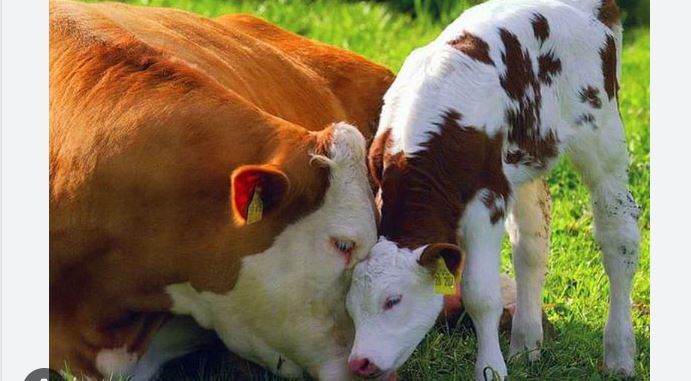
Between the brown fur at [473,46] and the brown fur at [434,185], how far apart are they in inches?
12.9

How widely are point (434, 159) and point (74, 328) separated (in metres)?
1.50

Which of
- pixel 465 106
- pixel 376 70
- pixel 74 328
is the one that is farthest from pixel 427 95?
pixel 376 70

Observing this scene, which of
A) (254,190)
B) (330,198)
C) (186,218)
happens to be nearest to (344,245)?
(330,198)

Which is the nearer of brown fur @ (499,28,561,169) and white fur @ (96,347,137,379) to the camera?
white fur @ (96,347,137,379)

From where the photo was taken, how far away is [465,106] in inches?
223

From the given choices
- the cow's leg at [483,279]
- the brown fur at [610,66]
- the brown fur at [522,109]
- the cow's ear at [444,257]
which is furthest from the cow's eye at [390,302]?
the brown fur at [610,66]

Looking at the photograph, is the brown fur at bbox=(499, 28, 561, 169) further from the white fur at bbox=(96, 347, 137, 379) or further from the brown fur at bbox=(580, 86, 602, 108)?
the white fur at bbox=(96, 347, 137, 379)

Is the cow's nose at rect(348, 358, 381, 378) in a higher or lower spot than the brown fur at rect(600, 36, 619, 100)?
lower

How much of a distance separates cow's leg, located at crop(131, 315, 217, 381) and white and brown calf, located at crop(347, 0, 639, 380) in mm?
856

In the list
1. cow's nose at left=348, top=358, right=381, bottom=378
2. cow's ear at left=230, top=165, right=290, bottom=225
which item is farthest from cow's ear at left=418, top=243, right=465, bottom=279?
cow's ear at left=230, top=165, right=290, bottom=225

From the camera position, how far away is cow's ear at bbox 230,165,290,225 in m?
5.20

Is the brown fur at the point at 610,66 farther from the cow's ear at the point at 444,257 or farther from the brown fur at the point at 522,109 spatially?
the cow's ear at the point at 444,257

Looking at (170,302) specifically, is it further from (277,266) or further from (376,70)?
(376,70)

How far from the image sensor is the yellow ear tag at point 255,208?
5.29 meters
